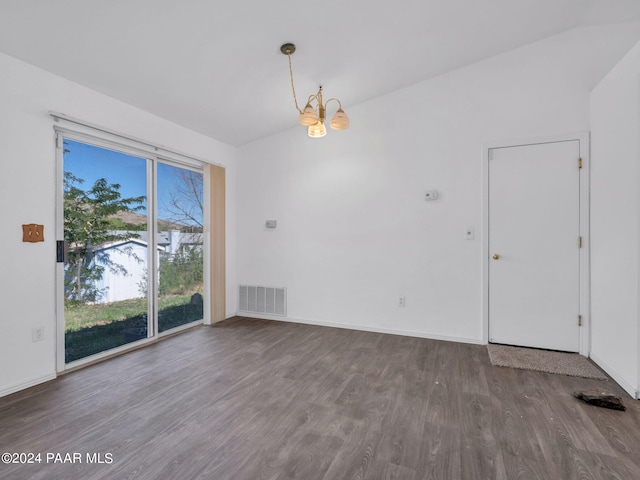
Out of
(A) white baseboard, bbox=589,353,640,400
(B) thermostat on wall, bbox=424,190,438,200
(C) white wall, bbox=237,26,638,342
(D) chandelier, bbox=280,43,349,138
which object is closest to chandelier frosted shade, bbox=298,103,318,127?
(D) chandelier, bbox=280,43,349,138

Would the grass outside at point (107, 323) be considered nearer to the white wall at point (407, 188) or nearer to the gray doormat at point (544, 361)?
the white wall at point (407, 188)

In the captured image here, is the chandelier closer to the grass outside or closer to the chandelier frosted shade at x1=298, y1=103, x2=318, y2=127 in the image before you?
the chandelier frosted shade at x1=298, y1=103, x2=318, y2=127

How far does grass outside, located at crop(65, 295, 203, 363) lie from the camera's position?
2.96m

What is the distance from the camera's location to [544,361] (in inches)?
121

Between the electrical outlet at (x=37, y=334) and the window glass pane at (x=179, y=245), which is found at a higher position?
the window glass pane at (x=179, y=245)

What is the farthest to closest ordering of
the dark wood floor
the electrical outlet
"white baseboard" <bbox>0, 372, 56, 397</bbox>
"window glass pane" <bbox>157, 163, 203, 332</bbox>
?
"window glass pane" <bbox>157, 163, 203, 332</bbox>, the electrical outlet, "white baseboard" <bbox>0, 372, 56, 397</bbox>, the dark wood floor

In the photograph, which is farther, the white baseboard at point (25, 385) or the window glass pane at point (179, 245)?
the window glass pane at point (179, 245)

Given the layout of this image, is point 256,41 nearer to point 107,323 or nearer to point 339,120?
point 339,120

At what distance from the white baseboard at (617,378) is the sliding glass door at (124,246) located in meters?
4.47

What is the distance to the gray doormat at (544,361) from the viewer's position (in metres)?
2.86

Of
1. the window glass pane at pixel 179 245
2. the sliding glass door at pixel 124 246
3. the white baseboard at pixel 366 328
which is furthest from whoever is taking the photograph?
the window glass pane at pixel 179 245

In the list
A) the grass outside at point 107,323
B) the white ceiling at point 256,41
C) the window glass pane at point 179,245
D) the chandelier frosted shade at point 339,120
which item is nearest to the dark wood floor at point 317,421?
the grass outside at point 107,323

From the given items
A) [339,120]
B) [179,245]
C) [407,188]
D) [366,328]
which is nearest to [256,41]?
[339,120]

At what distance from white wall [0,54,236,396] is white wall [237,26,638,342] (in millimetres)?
2484
